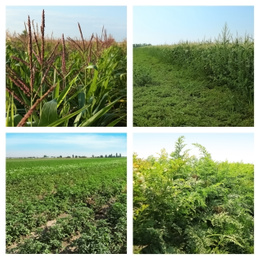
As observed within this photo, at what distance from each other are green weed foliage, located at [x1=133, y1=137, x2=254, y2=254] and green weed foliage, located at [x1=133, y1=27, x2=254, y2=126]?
0.39 m

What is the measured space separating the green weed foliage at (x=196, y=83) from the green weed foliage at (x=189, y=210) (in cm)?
39

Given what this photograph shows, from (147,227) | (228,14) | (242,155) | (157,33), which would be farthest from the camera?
(157,33)

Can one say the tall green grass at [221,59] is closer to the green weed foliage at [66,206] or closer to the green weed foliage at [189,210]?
the green weed foliage at [189,210]

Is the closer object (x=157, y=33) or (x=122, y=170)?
(x=122, y=170)

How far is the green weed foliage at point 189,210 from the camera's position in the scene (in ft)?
6.61

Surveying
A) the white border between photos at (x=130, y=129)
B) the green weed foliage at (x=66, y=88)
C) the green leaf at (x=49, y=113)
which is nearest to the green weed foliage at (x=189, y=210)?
the white border between photos at (x=130, y=129)

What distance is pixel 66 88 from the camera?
6.49 feet

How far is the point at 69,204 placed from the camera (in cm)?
211

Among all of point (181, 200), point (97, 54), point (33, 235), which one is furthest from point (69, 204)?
point (97, 54)

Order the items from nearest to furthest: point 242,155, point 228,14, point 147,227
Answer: point 147,227 → point 242,155 → point 228,14

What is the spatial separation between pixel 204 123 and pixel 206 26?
62cm

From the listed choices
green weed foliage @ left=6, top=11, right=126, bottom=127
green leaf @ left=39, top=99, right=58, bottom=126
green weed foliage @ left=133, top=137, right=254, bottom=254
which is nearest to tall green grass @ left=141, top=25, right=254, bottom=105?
green weed foliage @ left=6, top=11, right=126, bottom=127

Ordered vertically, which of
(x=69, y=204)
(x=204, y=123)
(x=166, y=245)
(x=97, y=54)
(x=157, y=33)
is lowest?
(x=166, y=245)

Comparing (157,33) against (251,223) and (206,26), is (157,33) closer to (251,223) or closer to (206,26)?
(206,26)
